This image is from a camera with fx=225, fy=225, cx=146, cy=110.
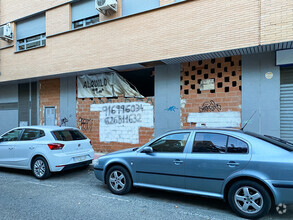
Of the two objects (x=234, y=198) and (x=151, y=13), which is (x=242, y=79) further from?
(x=234, y=198)

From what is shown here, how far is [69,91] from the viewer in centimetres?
1125

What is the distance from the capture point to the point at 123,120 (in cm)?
970

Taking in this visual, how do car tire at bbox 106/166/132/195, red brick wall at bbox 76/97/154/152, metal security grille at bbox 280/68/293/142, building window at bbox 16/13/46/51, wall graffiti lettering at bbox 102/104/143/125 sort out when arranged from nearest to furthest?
car tire at bbox 106/166/132/195, metal security grille at bbox 280/68/293/142, wall graffiti lettering at bbox 102/104/143/125, red brick wall at bbox 76/97/154/152, building window at bbox 16/13/46/51

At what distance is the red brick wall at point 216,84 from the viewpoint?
763 centimetres

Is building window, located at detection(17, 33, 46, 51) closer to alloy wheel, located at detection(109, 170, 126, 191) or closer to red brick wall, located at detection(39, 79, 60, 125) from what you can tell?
red brick wall, located at detection(39, 79, 60, 125)

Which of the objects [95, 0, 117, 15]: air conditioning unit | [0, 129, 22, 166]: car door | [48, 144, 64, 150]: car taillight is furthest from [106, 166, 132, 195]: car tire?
[95, 0, 117, 15]: air conditioning unit

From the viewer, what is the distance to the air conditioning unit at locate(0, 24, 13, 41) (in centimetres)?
1208

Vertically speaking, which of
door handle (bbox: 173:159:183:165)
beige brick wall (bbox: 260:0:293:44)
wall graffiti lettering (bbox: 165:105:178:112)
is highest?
beige brick wall (bbox: 260:0:293:44)

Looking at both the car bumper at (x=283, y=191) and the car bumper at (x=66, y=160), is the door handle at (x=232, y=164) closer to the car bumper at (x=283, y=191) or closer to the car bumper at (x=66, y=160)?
the car bumper at (x=283, y=191)

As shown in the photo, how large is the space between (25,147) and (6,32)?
871 centimetres

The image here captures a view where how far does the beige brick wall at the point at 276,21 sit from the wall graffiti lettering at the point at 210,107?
2.47 metres

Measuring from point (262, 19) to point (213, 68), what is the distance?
215 centimetres

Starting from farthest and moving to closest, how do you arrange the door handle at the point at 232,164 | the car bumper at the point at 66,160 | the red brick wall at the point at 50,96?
1. the red brick wall at the point at 50,96
2. the car bumper at the point at 66,160
3. the door handle at the point at 232,164

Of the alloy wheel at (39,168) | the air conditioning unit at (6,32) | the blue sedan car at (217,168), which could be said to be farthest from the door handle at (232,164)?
the air conditioning unit at (6,32)
